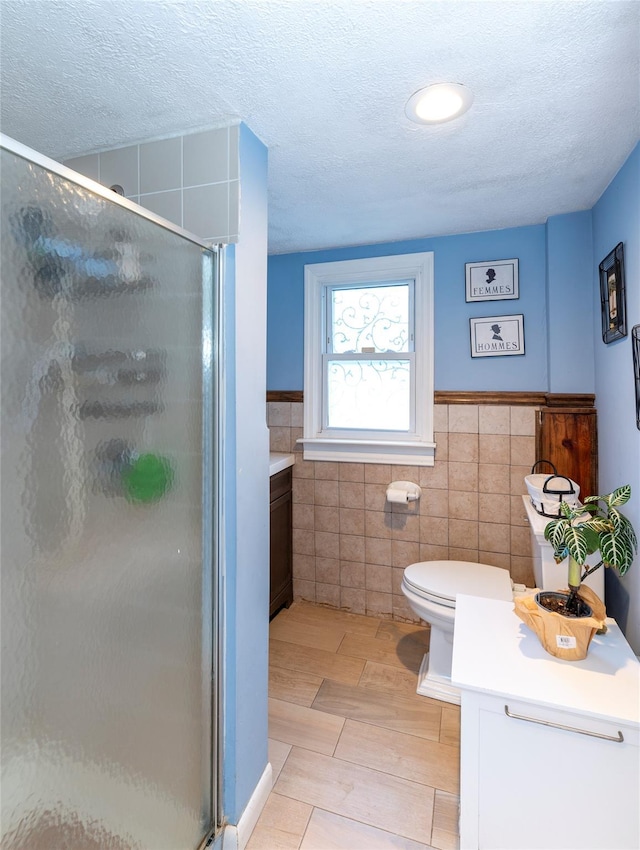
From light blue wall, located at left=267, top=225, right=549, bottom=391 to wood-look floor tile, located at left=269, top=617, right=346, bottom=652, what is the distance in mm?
1483

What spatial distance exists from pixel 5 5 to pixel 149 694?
5.21 feet

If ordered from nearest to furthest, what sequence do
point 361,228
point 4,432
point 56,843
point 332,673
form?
point 4,432, point 56,843, point 332,673, point 361,228

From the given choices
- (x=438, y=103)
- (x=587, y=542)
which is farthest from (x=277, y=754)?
(x=438, y=103)

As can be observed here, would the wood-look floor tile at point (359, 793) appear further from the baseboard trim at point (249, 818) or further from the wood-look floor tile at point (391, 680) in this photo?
the wood-look floor tile at point (391, 680)

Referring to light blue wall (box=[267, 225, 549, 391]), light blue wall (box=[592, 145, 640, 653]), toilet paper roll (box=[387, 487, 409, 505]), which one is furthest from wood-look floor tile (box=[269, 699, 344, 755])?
light blue wall (box=[267, 225, 549, 391])

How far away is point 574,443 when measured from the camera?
2064 mm

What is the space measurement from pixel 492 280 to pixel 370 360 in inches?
30.4

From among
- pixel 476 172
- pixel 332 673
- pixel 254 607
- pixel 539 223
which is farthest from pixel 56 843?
pixel 539 223

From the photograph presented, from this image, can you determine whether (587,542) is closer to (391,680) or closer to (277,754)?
(391,680)

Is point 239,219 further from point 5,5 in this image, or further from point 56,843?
point 56,843

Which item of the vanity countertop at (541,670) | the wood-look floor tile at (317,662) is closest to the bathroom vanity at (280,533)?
the wood-look floor tile at (317,662)

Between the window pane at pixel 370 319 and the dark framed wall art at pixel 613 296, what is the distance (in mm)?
966

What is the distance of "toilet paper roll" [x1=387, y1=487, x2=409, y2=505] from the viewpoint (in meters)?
2.35

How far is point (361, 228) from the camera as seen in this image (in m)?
2.24
